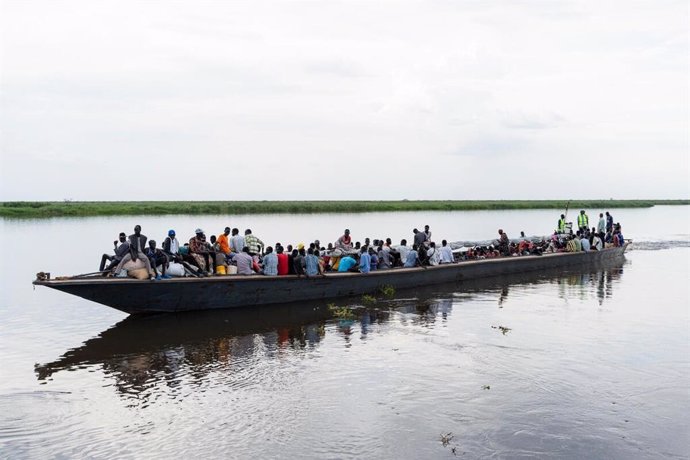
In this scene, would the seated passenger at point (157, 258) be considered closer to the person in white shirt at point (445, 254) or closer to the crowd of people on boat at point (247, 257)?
the crowd of people on boat at point (247, 257)

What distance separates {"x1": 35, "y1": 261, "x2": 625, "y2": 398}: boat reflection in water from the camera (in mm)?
9648

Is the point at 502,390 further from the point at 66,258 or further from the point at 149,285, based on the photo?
the point at 66,258

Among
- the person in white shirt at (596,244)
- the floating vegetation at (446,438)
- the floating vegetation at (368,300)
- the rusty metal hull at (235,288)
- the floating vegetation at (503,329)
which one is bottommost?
the floating vegetation at (446,438)

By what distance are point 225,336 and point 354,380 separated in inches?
146

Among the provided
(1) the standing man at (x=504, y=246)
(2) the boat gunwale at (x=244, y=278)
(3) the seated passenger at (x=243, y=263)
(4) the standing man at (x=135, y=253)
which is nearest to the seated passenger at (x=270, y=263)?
(2) the boat gunwale at (x=244, y=278)

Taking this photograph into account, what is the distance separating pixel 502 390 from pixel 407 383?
4.45ft

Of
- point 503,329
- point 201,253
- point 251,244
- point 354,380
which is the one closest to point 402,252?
point 251,244

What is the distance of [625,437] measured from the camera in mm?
7168

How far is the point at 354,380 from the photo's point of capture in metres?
9.17

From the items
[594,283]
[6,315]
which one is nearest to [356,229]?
[594,283]

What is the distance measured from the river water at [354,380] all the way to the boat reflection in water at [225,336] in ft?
0.18

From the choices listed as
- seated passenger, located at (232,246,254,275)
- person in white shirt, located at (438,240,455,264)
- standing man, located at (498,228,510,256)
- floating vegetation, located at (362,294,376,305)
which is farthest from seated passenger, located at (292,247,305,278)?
standing man, located at (498,228,510,256)

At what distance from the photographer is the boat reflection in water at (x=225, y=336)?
965cm

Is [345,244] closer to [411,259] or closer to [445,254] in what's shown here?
[411,259]
